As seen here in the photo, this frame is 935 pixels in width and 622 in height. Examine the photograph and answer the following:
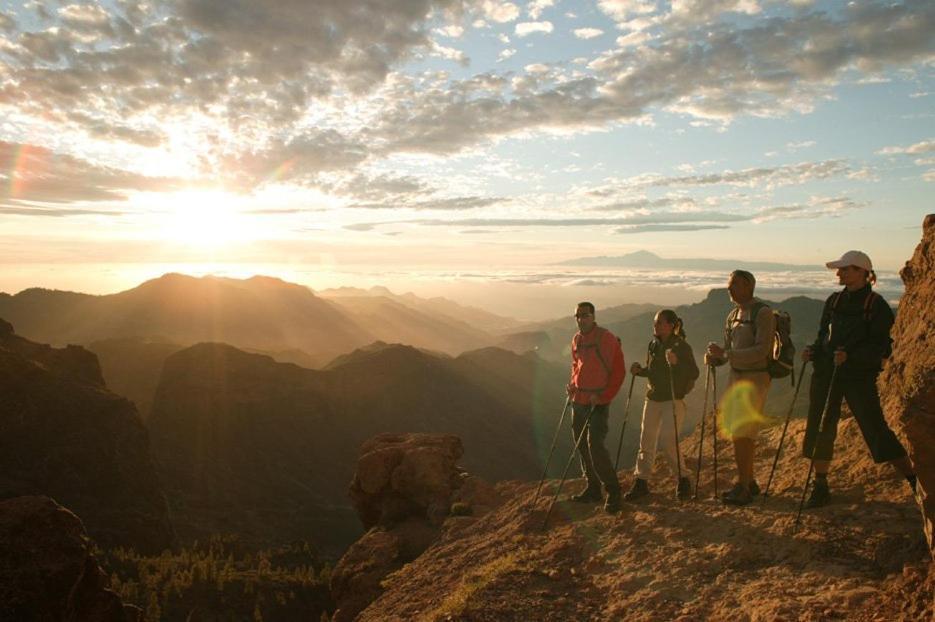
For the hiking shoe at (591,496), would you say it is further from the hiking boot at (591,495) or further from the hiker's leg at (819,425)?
the hiker's leg at (819,425)

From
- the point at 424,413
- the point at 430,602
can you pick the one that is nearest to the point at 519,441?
the point at 424,413

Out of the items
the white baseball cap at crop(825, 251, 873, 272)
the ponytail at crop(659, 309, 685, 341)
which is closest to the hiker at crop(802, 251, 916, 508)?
the white baseball cap at crop(825, 251, 873, 272)

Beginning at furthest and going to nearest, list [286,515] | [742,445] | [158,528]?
[286,515] < [158,528] < [742,445]

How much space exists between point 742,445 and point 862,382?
1684mm

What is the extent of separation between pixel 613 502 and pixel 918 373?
480 centimetres

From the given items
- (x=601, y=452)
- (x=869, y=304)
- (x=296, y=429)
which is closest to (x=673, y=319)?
(x=601, y=452)

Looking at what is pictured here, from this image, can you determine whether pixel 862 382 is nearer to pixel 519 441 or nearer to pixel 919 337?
pixel 919 337

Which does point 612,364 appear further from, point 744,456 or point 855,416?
point 855,416

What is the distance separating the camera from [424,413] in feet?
254

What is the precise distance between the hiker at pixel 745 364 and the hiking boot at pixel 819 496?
851 mm

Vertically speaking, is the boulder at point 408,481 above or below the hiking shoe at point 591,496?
below

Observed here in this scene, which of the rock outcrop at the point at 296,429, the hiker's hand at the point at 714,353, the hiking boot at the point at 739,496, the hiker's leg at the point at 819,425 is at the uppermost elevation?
the hiker's hand at the point at 714,353

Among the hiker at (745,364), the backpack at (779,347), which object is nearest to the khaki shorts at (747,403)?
the hiker at (745,364)

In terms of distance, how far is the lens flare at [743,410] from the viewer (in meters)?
7.34
